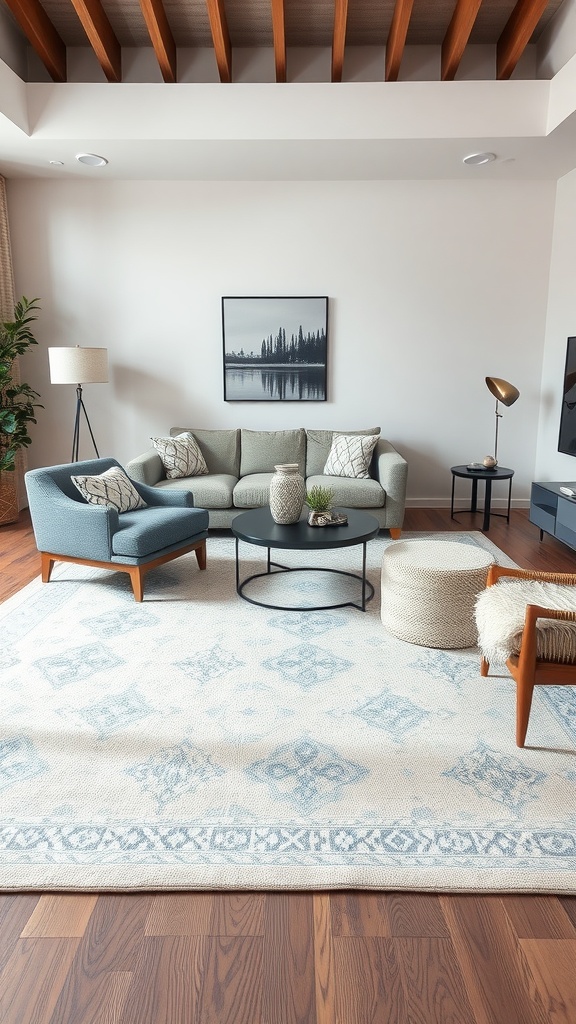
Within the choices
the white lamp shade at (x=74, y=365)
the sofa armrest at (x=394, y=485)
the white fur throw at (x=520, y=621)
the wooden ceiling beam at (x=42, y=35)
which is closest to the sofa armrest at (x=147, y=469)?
the white lamp shade at (x=74, y=365)

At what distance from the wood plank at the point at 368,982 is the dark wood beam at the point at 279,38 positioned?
480 cm

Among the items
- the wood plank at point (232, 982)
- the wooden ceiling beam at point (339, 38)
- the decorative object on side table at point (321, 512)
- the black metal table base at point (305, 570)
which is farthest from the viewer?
the wooden ceiling beam at point (339, 38)

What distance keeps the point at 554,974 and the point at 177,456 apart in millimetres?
4233

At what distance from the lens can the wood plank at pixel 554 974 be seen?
1.37 metres

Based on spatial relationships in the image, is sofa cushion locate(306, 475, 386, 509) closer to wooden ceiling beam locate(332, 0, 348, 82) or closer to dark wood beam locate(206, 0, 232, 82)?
wooden ceiling beam locate(332, 0, 348, 82)

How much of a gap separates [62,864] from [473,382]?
5106 mm

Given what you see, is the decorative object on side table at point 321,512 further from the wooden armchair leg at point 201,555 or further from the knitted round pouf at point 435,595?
the wooden armchair leg at point 201,555

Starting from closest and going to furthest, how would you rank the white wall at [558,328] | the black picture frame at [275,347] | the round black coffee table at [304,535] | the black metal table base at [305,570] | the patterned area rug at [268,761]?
the patterned area rug at [268,761] < the round black coffee table at [304,535] < the black metal table base at [305,570] < the white wall at [558,328] < the black picture frame at [275,347]

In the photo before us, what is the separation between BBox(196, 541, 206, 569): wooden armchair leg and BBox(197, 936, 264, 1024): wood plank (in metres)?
2.78

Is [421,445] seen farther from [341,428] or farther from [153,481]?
[153,481]

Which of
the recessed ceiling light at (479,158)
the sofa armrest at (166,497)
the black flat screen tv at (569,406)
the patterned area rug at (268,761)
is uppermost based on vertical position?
the recessed ceiling light at (479,158)

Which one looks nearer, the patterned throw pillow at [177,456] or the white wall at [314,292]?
→ the patterned throw pillow at [177,456]

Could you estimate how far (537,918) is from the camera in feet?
5.23

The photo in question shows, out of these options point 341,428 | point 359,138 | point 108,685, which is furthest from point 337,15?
point 108,685
